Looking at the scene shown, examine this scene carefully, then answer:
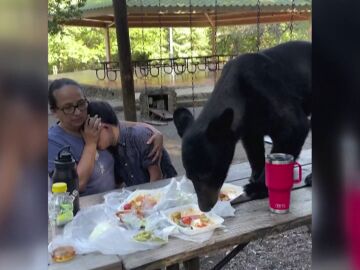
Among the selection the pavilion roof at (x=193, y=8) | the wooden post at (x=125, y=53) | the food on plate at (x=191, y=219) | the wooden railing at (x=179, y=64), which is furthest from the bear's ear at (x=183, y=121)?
the pavilion roof at (x=193, y=8)

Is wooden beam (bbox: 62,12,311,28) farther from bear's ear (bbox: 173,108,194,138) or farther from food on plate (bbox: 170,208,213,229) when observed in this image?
food on plate (bbox: 170,208,213,229)

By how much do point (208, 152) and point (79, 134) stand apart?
766 millimetres

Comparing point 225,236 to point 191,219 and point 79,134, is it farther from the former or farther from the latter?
point 79,134

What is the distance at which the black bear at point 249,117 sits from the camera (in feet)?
6.56

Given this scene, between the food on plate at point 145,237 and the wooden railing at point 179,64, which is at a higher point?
the wooden railing at point 179,64

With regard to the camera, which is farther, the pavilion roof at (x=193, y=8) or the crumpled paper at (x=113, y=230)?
the pavilion roof at (x=193, y=8)

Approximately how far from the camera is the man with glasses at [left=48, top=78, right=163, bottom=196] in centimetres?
223

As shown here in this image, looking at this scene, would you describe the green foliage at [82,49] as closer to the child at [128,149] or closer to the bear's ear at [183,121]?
the child at [128,149]

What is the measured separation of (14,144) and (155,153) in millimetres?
2143

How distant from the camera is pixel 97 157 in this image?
2371 mm

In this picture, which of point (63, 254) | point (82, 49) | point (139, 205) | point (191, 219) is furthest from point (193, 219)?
point (82, 49)

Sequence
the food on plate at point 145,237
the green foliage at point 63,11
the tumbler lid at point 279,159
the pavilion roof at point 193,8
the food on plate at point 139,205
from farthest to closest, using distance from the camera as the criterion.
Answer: the pavilion roof at point 193,8, the green foliage at point 63,11, the food on plate at point 139,205, the tumbler lid at point 279,159, the food on plate at point 145,237

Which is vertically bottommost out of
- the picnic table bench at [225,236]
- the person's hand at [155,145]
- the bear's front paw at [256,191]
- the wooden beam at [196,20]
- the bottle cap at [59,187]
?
the picnic table bench at [225,236]

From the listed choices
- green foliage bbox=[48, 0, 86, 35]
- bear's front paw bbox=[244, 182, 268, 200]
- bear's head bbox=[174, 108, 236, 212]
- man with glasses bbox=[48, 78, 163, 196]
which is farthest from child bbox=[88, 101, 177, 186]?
Result: green foliage bbox=[48, 0, 86, 35]
